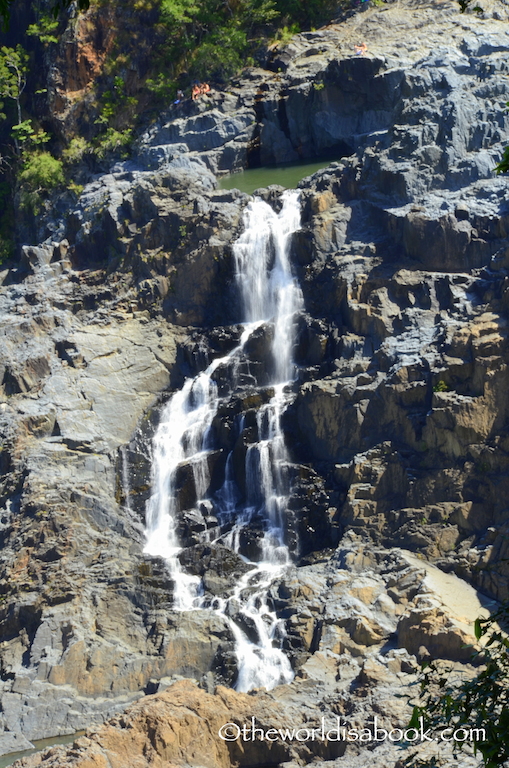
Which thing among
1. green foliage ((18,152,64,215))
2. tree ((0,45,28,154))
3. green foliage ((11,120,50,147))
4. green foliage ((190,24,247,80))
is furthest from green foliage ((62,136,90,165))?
green foliage ((190,24,247,80))

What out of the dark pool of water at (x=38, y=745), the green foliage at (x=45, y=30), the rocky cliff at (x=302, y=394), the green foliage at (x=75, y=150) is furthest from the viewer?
the green foliage at (x=45, y=30)

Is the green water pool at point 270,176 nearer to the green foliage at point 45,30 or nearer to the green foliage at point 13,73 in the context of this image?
the green foliage at point 13,73

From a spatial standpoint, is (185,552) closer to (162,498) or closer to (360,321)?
(162,498)

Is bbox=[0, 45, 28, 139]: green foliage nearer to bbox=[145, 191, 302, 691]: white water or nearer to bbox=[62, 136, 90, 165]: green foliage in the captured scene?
bbox=[62, 136, 90, 165]: green foliage

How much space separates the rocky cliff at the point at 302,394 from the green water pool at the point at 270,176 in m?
0.90

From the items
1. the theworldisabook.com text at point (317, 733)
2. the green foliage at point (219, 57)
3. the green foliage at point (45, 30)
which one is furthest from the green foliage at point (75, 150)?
the theworldisabook.com text at point (317, 733)

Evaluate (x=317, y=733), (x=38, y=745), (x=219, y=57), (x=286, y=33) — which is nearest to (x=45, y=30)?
(x=219, y=57)

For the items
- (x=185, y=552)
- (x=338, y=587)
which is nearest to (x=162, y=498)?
(x=185, y=552)

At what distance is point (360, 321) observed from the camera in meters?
32.2

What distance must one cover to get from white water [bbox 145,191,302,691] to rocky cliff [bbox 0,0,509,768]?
1.40 ft

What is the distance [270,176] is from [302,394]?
46.5 feet

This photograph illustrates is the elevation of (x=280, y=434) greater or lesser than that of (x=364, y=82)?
lesser

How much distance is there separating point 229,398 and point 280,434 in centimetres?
290

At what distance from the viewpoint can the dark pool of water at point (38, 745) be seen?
24.7 meters
